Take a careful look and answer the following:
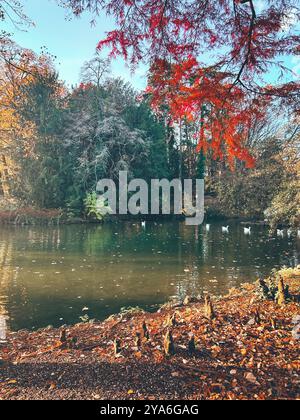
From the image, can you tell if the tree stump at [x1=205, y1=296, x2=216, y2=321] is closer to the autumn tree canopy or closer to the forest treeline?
the autumn tree canopy

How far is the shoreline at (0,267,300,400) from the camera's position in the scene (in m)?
2.99

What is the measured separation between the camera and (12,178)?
22281 mm

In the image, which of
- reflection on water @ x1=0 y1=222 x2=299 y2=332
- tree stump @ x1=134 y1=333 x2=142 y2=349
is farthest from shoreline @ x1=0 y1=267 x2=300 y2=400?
reflection on water @ x1=0 y1=222 x2=299 y2=332

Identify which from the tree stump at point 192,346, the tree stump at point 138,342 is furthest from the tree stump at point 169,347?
the tree stump at point 138,342

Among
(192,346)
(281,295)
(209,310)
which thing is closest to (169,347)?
(192,346)

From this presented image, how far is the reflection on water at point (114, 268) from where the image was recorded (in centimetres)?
672

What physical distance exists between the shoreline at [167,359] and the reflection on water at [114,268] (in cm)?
145

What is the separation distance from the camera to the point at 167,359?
3.61 m

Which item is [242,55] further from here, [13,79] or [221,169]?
[221,169]

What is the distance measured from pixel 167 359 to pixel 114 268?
619 cm

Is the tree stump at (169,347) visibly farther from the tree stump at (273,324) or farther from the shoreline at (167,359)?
the tree stump at (273,324)

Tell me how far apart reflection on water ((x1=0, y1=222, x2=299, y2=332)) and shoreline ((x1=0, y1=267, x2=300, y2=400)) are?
1.45 meters

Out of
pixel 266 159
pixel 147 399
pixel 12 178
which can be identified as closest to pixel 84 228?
pixel 12 178
